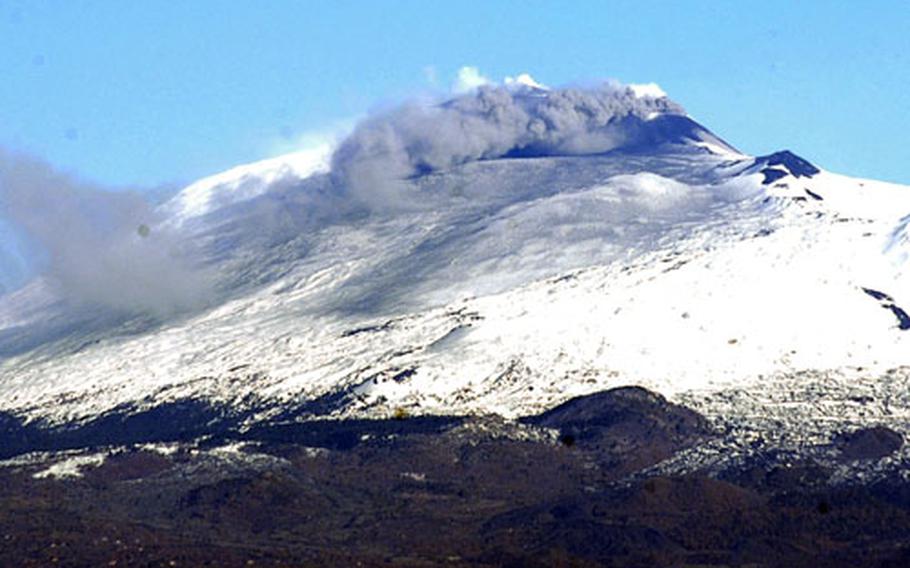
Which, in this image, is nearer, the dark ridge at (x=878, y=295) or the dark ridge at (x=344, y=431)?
the dark ridge at (x=344, y=431)

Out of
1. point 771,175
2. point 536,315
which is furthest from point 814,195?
point 536,315

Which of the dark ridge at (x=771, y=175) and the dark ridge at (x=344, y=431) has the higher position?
the dark ridge at (x=771, y=175)

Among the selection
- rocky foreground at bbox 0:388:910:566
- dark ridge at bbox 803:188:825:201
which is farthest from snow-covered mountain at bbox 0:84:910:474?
rocky foreground at bbox 0:388:910:566

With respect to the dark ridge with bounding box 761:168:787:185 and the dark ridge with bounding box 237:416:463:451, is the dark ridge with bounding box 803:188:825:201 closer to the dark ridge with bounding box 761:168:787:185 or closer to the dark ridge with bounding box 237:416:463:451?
the dark ridge with bounding box 761:168:787:185

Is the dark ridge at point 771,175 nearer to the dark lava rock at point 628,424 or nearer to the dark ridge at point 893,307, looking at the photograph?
the dark ridge at point 893,307

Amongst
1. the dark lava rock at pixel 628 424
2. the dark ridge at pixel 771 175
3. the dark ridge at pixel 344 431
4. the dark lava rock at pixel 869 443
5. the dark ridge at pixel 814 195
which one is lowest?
the dark lava rock at pixel 869 443

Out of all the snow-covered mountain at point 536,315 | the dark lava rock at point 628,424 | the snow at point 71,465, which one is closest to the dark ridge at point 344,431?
the snow-covered mountain at point 536,315
